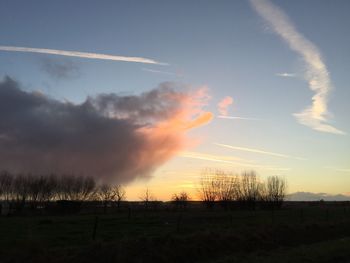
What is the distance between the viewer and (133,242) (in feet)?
69.5

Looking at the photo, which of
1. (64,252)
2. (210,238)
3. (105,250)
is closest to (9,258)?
(64,252)

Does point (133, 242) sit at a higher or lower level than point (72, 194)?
lower

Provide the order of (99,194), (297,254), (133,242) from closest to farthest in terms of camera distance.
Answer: (133,242) < (297,254) < (99,194)

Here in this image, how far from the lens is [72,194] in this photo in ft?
411

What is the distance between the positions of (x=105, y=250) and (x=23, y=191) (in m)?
106

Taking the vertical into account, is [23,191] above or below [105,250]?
above

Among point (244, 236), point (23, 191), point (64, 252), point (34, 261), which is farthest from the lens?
point (23, 191)

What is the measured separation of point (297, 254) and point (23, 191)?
106851 millimetres

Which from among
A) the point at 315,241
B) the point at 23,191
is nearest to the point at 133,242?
the point at 315,241

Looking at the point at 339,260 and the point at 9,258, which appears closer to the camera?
the point at 9,258

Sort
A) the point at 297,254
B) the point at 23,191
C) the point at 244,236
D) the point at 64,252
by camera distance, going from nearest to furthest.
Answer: the point at 64,252
the point at 297,254
the point at 244,236
the point at 23,191

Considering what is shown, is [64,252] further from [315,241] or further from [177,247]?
[315,241]

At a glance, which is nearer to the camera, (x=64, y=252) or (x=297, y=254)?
(x=64, y=252)

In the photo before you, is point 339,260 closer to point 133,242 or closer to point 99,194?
point 133,242
